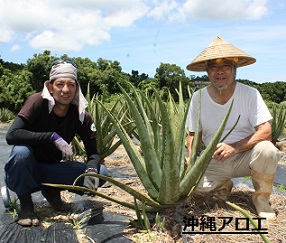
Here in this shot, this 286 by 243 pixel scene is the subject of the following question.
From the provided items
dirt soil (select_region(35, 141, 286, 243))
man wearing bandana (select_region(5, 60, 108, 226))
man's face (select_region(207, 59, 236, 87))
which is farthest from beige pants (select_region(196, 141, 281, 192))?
man wearing bandana (select_region(5, 60, 108, 226))

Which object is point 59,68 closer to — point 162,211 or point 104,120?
point 162,211

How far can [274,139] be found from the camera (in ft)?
17.2

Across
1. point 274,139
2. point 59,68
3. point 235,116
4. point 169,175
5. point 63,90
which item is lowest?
point 274,139

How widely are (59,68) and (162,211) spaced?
1021mm

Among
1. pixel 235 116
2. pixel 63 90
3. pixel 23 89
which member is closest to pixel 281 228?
pixel 235 116

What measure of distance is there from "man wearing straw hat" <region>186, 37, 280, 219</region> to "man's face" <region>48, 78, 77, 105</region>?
810 millimetres

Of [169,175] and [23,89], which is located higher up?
[23,89]

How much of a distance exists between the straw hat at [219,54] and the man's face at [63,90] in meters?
0.82

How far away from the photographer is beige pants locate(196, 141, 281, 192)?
1.85 m

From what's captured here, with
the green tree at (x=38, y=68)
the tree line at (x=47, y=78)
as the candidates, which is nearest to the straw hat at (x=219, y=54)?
the tree line at (x=47, y=78)

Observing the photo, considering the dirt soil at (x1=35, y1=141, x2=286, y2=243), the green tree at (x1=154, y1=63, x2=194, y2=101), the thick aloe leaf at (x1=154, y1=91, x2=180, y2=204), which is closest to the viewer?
the thick aloe leaf at (x1=154, y1=91, x2=180, y2=204)

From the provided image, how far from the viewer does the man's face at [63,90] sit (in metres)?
1.89

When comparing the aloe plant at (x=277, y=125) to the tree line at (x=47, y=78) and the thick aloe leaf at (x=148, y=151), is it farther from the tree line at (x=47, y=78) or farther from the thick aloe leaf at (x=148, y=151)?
the tree line at (x=47, y=78)

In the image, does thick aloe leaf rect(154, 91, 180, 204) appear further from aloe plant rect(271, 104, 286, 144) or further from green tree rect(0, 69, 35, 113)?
green tree rect(0, 69, 35, 113)
